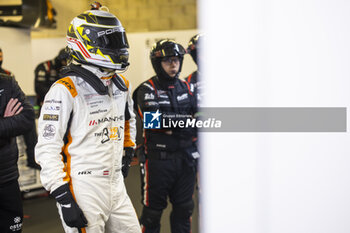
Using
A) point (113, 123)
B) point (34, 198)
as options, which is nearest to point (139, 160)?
point (113, 123)

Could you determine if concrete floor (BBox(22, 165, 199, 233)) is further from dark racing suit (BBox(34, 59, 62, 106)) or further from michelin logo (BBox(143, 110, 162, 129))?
dark racing suit (BBox(34, 59, 62, 106))

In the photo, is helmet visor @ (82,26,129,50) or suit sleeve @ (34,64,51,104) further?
suit sleeve @ (34,64,51,104)

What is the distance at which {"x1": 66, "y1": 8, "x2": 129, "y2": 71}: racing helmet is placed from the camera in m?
1.51

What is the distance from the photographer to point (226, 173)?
133 centimetres

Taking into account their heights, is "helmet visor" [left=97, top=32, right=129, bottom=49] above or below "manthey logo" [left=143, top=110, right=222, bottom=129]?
above

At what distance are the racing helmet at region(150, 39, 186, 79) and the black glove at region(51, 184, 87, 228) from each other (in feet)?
2.17

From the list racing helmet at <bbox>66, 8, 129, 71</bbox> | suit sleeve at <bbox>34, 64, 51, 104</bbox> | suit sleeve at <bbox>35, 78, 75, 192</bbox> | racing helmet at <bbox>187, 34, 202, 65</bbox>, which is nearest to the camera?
suit sleeve at <bbox>35, 78, 75, 192</bbox>

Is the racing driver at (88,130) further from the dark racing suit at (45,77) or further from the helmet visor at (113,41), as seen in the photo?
the dark racing suit at (45,77)

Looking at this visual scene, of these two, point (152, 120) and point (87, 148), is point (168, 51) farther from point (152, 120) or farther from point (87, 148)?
point (87, 148)

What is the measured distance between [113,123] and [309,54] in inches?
→ 29.7

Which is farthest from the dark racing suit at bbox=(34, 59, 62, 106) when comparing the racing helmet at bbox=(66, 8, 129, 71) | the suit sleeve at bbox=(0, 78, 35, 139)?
the racing helmet at bbox=(66, 8, 129, 71)

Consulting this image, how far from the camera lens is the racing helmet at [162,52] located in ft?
5.81

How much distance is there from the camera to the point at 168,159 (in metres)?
1.90

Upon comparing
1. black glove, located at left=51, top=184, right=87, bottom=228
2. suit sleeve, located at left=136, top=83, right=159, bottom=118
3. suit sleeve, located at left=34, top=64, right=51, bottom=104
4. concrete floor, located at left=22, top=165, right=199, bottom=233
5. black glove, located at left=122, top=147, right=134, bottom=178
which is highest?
suit sleeve, located at left=34, top=64, right=51, bottom=104
